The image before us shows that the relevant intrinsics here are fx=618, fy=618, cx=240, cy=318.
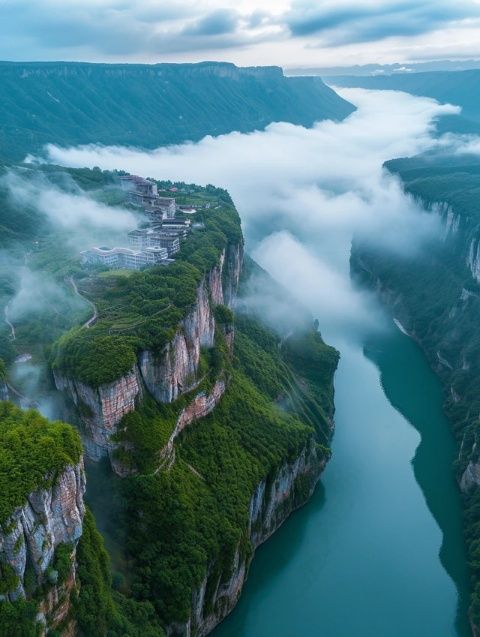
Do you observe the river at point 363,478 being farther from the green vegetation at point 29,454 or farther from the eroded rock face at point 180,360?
the green vegetation at point 29,454

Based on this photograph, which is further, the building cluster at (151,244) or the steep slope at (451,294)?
the building cluster at (151,244)

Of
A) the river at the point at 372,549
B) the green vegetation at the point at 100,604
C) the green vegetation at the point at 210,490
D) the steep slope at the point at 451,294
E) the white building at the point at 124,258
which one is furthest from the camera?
the white building at the point at 124,258

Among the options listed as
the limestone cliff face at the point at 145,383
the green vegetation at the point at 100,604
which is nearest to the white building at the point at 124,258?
the limestone cliff face at the point at 145,383

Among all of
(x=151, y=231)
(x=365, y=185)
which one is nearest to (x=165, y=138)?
(x=365, y=185)

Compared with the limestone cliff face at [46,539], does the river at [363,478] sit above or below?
below

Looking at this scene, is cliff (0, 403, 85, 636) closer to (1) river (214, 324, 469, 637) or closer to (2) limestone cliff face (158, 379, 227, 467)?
(2) limestone cliff face (158, 379, 227, 467)

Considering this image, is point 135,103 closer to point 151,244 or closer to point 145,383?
point 151,244

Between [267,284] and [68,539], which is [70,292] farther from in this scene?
[267,284]
